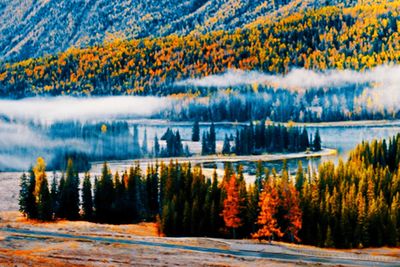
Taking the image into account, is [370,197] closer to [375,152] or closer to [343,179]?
[343,179]

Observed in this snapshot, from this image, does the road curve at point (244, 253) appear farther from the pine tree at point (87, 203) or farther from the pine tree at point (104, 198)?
the pine tree at point (104, 198)

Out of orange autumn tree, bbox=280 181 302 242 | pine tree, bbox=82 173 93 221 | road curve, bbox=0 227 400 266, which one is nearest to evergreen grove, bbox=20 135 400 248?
pine tree, bbox=82 173 93 221

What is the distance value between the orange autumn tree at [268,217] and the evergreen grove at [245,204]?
136mm

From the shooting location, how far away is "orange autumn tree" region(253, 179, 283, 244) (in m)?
108

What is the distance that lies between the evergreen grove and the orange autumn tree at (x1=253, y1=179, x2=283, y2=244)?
0.14 metres

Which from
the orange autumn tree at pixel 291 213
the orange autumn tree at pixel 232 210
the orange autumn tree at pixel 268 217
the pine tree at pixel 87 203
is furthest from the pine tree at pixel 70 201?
the orange autumn tree at pixel 291 213

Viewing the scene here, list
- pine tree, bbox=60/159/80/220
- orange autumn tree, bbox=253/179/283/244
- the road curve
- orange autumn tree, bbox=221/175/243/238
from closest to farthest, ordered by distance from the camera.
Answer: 1. the road curve
2. orange autumn tree, bbox=253/179/283/244
3. orange autumn tree, bbox=221/175/243/238
4. pine tree, bbox=60/159/80/220

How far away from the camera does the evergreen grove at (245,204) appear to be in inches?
4245

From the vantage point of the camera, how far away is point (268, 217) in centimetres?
10831

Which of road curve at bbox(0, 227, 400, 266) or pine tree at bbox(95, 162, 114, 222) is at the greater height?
pine tree at bbox(95, 162, 114, 222)

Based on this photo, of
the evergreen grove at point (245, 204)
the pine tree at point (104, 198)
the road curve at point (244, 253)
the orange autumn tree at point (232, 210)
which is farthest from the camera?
the pine tree at point (104, 198)

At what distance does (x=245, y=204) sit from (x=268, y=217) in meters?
5.60

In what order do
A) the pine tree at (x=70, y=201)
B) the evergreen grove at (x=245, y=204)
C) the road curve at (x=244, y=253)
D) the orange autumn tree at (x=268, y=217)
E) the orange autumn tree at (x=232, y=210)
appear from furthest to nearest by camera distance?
the pine tree at (x=70, y=201)
the orange autumn tree at (x=232, y=210)
the orange autumn tree at (x=268, y=217)
the evergreen grove at (x=245, y=204)
the road curve at (x=244, y=253)

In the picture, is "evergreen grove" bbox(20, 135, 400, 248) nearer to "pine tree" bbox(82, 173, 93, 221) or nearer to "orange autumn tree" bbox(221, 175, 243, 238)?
"pine tree" bbox(82, 173, 93, 221)
